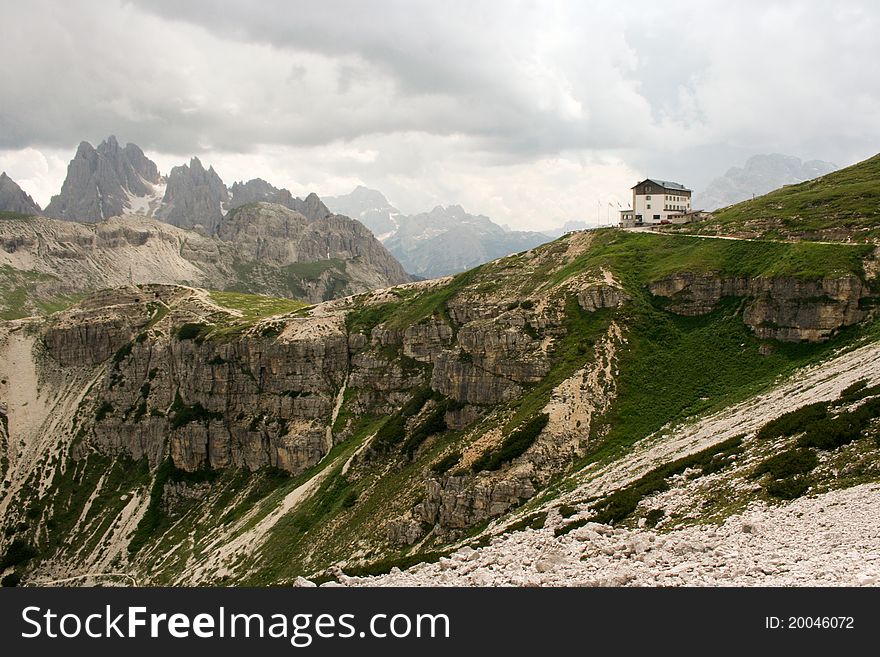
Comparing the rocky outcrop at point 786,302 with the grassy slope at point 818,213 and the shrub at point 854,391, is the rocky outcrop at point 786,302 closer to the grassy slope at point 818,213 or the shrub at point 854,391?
the grassy slope at point 818,213

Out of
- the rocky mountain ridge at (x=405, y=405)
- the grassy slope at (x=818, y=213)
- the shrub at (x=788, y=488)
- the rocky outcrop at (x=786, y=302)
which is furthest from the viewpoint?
the grassy slope at (x=818, y=213)

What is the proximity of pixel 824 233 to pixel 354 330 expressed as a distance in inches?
4630

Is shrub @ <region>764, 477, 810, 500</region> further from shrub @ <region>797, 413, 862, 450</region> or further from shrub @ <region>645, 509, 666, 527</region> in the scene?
shrub @ <region>645, 509, 666, 527</region>

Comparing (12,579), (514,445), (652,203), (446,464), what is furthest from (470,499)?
(12,579)

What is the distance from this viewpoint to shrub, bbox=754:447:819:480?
38031mm

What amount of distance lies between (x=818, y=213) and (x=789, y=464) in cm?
9159

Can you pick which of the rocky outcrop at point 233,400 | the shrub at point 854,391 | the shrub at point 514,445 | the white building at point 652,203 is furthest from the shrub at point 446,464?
the white building at point 652,203

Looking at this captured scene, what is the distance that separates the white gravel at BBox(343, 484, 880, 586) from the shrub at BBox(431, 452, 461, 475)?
4600cm

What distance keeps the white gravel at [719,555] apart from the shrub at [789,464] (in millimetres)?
4486

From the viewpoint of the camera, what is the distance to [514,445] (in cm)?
8119

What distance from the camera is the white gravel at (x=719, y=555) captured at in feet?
84.0

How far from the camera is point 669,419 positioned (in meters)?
80.0

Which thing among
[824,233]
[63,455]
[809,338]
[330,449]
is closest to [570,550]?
[809,338]
